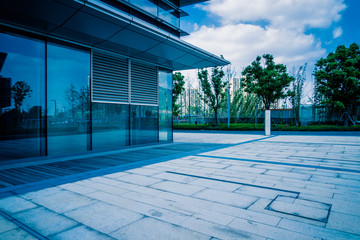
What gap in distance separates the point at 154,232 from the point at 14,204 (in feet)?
8.11

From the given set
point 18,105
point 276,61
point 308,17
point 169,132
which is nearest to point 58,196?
point 18,105

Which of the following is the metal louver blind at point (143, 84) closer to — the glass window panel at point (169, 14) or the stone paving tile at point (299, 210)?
the glass window panel at point (169, 14)

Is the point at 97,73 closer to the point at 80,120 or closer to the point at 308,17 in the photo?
the point at 80,120

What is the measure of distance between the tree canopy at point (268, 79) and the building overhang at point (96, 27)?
13885 mm

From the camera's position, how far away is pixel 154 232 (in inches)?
103

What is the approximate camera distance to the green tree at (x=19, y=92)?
260 inches

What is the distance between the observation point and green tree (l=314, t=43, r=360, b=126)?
19.5m

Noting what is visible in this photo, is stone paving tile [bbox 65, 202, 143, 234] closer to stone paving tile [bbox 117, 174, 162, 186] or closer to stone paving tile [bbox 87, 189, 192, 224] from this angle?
stone paving tile [bbox 87, 189, 192, 224]

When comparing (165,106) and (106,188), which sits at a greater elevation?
(165,106)

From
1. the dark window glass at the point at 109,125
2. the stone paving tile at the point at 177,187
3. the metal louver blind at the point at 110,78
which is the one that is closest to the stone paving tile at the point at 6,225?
the stone paving tile at the point at 177,187

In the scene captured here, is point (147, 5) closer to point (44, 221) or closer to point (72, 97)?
point (72, 97)

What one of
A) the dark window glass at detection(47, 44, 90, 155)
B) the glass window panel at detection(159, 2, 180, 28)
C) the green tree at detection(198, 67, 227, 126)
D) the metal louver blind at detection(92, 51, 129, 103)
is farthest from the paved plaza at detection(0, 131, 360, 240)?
the green tree at detection(198, 67, 227, 126)

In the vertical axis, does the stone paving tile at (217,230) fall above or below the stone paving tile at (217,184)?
above

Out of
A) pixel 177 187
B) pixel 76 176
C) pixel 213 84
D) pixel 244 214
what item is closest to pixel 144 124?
pixel 76 176
